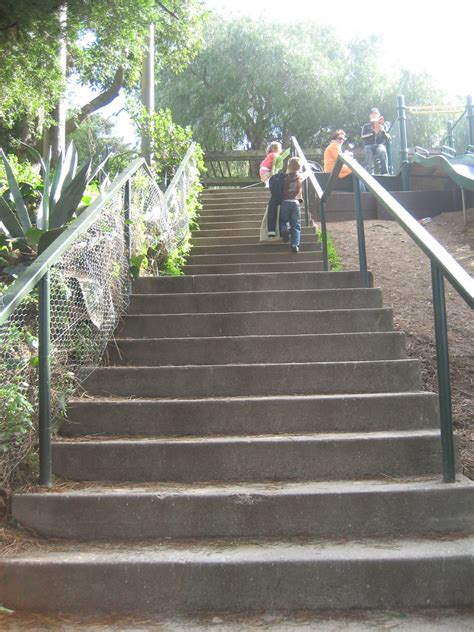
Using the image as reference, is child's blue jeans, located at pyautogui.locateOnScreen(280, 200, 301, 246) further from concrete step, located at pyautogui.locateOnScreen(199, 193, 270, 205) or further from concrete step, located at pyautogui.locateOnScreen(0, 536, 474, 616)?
concrete step, located at pyautogui.locateOnScreen(0, 536, 474, 616)

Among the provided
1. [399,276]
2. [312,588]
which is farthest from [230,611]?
[399,276]

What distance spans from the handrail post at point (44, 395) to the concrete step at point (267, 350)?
1.09 m

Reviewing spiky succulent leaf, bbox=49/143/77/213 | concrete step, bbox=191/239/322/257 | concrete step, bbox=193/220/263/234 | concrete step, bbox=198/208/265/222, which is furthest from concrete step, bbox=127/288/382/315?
concrete step, bbox=198/208/265/222

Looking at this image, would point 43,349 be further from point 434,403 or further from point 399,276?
point 399,276

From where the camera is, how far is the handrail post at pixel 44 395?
2.98m

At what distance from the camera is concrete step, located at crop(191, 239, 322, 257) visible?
21.8 feet

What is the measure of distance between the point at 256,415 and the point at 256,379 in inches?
14.3

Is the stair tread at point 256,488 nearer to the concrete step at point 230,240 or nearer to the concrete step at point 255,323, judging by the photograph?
the concrete step at point 255,323

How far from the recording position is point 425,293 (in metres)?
5.62

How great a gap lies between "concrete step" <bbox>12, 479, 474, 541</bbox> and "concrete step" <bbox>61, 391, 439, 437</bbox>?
1.90ft

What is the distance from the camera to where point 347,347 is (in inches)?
160

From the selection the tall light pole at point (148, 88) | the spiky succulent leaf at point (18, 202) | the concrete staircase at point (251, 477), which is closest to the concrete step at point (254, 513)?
the concrete staircase at point (251, 477)

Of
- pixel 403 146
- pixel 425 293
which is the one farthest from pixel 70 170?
pixel 403 146

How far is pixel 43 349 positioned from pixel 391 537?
189 centimetres
